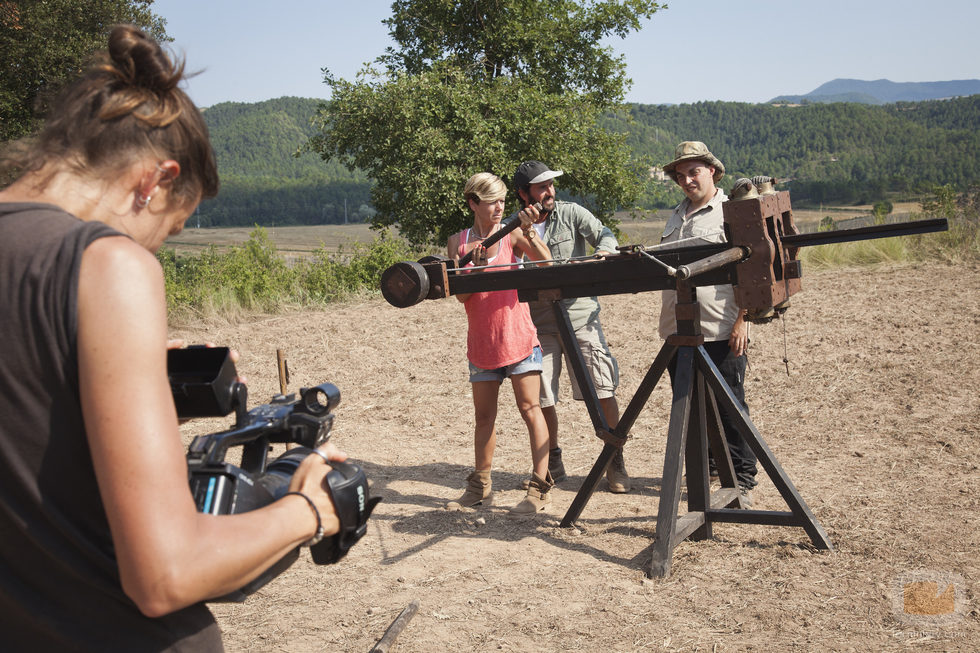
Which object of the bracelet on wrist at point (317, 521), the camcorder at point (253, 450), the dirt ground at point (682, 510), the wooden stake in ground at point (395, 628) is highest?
the camcorder at point (253, 450)

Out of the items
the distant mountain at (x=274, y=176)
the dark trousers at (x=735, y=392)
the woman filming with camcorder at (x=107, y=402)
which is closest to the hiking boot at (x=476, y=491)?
the dark trousers at (x=735, y=392)

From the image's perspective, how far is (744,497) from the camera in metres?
4.68

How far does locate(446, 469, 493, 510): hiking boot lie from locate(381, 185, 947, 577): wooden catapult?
0.84 meters

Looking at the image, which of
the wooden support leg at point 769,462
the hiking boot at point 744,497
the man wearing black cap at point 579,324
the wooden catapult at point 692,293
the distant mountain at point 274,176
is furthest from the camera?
the distant mountain at point 274,176

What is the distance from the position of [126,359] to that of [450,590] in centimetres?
317

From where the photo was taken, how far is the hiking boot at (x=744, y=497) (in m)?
4.56

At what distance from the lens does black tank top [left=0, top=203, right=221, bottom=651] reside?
3.33 feet

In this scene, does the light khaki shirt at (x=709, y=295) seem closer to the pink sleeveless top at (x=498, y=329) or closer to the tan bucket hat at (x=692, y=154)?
the tan bucket hat at (x=692, y=154)

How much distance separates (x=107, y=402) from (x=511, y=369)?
3.77 m

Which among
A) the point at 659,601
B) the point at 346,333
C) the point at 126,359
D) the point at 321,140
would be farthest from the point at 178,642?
the point at 321,140

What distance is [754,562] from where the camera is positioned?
12.9ft

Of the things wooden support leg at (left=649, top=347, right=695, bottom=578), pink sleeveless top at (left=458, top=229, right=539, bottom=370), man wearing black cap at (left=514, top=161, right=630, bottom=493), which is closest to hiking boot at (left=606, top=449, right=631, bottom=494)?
man wearing black cap at (left=514, top=161, right=630, bottom=493)

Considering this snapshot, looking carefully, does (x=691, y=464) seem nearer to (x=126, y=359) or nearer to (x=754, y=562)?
(x=754, y=562)

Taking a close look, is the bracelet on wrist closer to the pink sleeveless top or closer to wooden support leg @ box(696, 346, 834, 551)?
wooden support leg @ box(696, 346, 834, 551)
